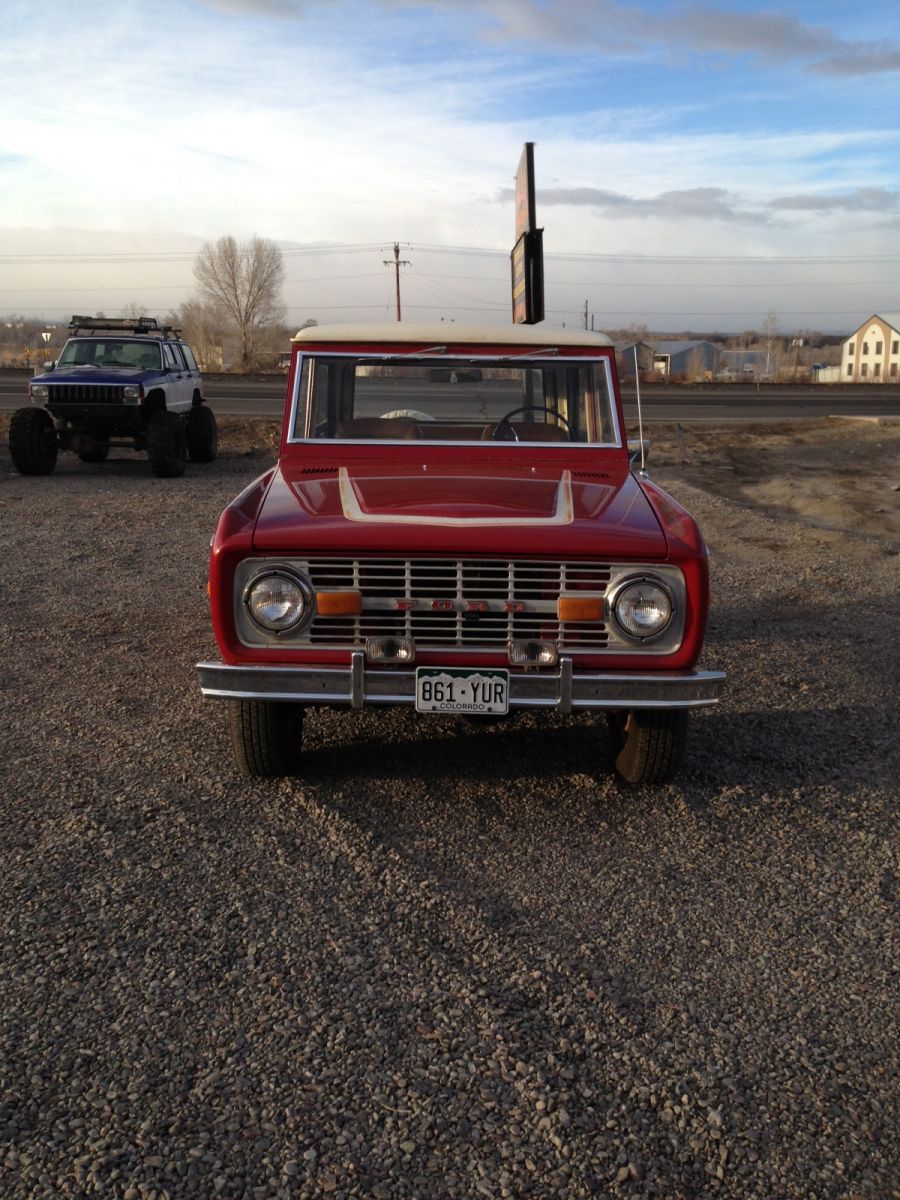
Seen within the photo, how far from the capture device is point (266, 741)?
4.11 metres

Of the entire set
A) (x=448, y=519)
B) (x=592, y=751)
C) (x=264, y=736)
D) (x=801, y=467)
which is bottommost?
(x=592, y=751)

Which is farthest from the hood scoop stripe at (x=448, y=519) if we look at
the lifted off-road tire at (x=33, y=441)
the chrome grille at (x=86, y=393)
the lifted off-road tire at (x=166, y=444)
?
the lifted off-road tire at (x=33, y=441)

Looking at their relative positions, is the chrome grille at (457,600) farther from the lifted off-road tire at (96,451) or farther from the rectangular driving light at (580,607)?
the lifted off-road tire at (96,451)

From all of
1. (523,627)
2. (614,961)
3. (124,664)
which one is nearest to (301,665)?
(523,627)

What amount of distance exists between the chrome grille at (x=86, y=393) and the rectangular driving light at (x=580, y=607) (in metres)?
11.0

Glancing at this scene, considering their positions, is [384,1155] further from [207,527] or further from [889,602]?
[207,527]

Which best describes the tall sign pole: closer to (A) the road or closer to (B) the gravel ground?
(B) the gravel ground

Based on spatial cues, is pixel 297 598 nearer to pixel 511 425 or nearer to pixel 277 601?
pixel 277 601

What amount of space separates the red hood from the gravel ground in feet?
3.28

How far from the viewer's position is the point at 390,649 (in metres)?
3.79

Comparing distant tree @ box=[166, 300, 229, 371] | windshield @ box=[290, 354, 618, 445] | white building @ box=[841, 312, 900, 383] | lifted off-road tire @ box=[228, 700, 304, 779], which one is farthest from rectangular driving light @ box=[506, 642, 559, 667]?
white building @ box=[841, 312, 900, 383]

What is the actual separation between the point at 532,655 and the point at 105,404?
11.2 meters

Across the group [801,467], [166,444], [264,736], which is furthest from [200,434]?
[264,736]

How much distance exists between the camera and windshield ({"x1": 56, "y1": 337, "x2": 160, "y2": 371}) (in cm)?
1430
